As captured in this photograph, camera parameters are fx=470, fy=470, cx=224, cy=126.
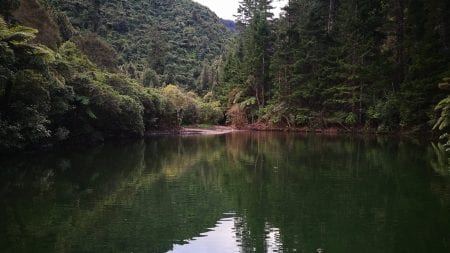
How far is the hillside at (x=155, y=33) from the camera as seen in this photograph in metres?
78.8

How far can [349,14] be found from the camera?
49.2 m

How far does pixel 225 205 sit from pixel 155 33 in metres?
76.1

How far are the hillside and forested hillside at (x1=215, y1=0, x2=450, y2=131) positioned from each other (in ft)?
66.9

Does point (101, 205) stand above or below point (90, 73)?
below

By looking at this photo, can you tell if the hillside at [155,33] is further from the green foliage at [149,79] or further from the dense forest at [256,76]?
the green foliage at [149,79]

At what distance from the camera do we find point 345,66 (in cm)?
4725

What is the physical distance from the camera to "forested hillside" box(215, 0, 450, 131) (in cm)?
3741

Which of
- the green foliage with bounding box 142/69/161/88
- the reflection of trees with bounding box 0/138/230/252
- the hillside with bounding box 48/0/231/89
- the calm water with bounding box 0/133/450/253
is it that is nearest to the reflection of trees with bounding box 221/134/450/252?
the calm water with bounding box 0/133/450/253

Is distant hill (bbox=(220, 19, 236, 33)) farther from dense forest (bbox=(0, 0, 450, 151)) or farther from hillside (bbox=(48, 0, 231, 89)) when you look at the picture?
dense forest (bbox=(0, 0, 450, 151))

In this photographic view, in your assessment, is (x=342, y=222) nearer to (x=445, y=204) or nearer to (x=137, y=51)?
(x=445, y=204)

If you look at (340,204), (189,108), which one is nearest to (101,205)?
(340,204)

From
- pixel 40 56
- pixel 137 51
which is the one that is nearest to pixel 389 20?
pixel 40 56

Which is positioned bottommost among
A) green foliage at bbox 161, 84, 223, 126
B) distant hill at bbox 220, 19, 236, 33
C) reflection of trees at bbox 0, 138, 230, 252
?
reflection of trees at bbox 0, 138, 230, 252

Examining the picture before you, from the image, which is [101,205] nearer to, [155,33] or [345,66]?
[345,66]
